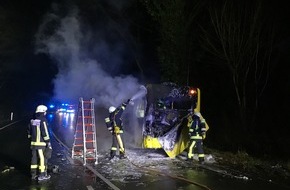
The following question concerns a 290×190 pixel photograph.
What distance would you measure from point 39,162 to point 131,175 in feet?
8.15

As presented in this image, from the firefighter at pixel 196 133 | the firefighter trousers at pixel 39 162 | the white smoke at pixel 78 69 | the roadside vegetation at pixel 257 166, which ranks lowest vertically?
the roadside vegetation at pixel 257 166

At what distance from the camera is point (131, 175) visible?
1078 cm

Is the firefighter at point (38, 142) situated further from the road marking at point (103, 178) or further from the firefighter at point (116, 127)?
the firefighter at point (116, 127)

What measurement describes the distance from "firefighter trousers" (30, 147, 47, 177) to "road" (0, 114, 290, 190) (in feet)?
1.02

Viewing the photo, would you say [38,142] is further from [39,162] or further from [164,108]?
[164,108]

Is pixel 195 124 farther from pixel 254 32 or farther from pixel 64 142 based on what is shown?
pixel 254 32

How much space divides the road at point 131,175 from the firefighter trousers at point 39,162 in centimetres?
31

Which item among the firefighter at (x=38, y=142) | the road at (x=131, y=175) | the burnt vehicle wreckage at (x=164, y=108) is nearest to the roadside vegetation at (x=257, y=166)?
the road at (x=131, y=175)

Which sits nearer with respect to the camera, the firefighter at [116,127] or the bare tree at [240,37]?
the firefighter at [116,127]

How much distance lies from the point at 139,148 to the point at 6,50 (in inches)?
1010

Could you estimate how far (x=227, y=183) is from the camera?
9.98m

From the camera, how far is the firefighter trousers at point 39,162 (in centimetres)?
1013

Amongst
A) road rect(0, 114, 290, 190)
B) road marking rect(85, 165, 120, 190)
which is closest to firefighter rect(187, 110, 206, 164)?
road rect(0, 114, 290, 190)

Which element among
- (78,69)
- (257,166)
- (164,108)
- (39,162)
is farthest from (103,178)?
(78,69)
